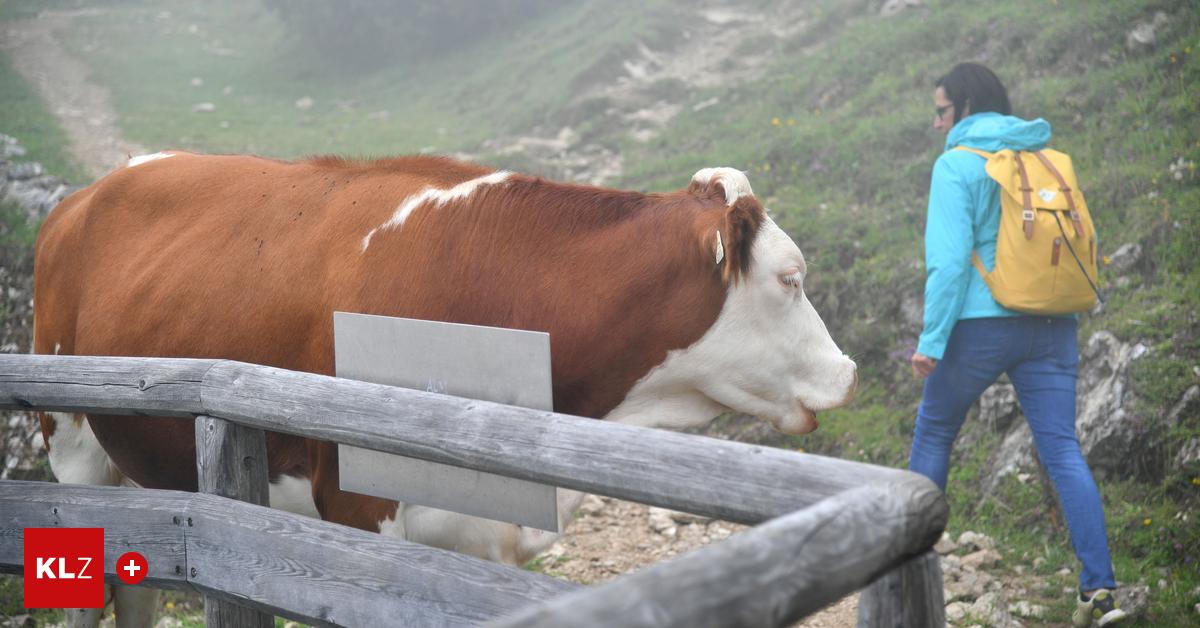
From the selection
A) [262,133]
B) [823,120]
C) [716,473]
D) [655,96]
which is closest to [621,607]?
[716,473]

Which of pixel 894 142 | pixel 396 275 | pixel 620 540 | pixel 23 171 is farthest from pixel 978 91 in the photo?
pixel 23 171

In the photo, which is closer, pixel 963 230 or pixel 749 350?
pixel 749 350

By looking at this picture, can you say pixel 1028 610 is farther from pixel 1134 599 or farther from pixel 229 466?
pixel 229 466

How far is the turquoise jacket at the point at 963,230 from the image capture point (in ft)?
13.7

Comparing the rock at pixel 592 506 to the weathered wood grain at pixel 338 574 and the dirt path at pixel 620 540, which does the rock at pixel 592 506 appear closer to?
the dirt path at pixel 620 540

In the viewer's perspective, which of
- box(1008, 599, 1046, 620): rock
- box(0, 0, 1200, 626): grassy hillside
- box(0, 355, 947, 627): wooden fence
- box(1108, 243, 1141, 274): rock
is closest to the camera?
box(0, 355, 947, 627): wooden fence

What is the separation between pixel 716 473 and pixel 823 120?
29.3 ft

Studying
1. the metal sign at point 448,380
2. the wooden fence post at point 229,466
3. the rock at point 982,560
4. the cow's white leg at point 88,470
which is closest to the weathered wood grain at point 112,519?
the wooden fence post at point 229,466

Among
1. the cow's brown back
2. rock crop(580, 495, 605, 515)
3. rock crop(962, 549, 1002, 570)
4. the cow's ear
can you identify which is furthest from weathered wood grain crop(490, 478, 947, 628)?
rock crop(580, 495, 605, 515)

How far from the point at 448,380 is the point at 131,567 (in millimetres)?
1262

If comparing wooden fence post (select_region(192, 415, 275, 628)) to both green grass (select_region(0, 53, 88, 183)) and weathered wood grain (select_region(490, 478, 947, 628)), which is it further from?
green grass (select_region(0, 53, 88, 183))

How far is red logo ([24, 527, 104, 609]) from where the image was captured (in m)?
3.21

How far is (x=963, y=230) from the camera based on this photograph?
420 centimetres

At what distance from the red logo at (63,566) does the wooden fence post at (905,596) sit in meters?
2.47
